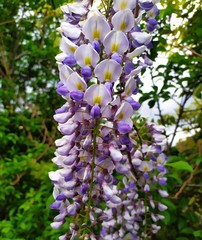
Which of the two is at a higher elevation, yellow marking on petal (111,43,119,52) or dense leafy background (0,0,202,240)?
dense leafy background (0,0,202,240)

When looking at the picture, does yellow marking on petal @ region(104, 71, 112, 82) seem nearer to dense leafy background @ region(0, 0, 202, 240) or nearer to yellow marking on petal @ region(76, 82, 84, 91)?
yellow marking on petal @ region(76, 82, 84, 91)

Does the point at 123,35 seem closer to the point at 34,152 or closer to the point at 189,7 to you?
the point at 189,7

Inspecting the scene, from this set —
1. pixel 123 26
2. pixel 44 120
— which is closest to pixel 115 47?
pixel 123 26

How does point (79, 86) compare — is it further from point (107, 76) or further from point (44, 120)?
point (44, 120)

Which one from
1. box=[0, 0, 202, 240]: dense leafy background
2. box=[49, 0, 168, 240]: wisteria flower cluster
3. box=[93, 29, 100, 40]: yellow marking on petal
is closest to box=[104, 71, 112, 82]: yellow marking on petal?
box=[49, 0, 168, 240]: wisteria flower cluster

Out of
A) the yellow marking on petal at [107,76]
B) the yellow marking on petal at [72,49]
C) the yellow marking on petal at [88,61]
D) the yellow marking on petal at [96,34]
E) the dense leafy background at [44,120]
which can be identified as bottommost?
the yellow marking on petal at [107,76]

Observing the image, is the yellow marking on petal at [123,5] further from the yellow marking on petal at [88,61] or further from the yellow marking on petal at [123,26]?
the yellow marking on petal at [88,61]

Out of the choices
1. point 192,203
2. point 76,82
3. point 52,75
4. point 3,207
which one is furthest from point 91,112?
point 52,75

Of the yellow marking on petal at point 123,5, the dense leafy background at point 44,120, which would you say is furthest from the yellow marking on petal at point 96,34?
the dense leafy background at point 44,120
